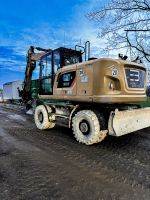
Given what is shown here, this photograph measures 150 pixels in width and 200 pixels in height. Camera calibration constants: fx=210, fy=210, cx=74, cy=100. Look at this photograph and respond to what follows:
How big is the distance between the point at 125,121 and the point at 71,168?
7.73 feet

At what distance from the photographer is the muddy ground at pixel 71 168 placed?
3441 millimetres

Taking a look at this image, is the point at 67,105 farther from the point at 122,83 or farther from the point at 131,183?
the point at 131,183

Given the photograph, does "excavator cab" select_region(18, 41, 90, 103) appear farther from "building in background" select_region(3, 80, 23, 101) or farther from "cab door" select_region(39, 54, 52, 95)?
"building in background" select_region(3, 80, 23, 101)

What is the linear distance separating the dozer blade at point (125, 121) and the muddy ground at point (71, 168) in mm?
524

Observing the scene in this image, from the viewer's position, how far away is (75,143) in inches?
255

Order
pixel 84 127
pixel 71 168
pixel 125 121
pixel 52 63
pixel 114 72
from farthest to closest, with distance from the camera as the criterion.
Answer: pixel 52 63, pixel 84 127, pixel 125 121, pixel 114 72, pixel 71 168

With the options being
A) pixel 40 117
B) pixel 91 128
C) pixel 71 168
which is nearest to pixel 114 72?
pixel 91 128

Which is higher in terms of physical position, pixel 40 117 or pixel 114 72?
pixel 114 72

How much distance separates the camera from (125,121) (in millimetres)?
6051

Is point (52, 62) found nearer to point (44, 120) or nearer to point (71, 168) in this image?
point (44, 120)

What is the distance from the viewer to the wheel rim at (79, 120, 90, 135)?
6.33 meters

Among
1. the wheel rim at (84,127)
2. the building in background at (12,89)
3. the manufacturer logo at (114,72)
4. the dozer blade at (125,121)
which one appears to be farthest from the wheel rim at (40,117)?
the building in background at (12,89)

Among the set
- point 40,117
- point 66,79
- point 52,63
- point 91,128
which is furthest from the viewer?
point 40,117

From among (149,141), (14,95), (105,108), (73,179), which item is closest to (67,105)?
(105,108)
